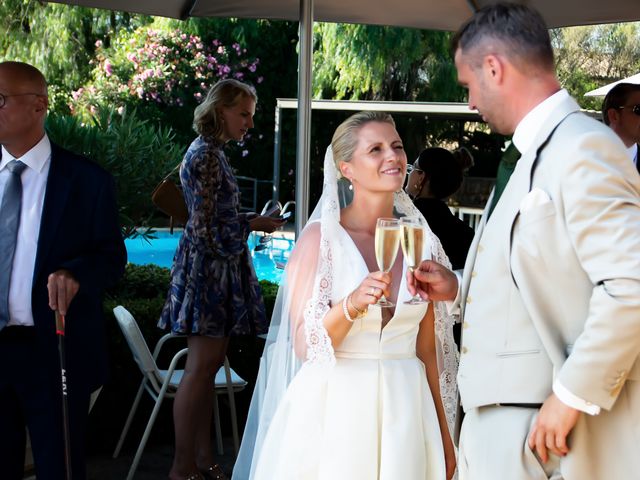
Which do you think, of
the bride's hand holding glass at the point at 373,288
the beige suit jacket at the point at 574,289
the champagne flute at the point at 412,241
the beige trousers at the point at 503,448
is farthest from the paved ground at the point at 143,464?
the beige suit jacket at the point at 574,289

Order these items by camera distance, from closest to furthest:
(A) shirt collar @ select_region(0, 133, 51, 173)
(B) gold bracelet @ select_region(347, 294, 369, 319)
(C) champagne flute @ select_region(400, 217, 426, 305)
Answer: (C) champagne flute @ select_region(400, 217, 426, 305), (B) gold bracelet @ select_region(347, 294, 369, 319), (A) shirt collar @ select_region(0, 133, 51, 173)

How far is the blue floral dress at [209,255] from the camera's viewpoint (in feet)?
14.2

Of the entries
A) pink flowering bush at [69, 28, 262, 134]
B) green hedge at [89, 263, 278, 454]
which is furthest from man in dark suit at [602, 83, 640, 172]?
pink flowering bush at [69, 28, 262, 134]

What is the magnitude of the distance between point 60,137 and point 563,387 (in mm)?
6640

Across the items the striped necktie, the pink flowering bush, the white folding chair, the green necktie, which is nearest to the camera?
the green necktie

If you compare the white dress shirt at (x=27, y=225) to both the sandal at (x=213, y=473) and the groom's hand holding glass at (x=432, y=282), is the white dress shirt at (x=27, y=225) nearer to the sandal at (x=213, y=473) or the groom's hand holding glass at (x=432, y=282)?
the groom's hand holding glass at (x=432, y=282)

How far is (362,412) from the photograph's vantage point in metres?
2.86

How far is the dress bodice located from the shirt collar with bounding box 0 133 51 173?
3.90ft

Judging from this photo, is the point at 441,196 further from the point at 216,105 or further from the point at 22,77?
the point at 22,77

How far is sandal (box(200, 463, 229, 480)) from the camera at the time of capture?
14.9ft

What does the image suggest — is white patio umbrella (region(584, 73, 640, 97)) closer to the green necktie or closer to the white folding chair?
the white folding chair

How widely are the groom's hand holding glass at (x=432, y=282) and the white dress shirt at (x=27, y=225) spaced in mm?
1481

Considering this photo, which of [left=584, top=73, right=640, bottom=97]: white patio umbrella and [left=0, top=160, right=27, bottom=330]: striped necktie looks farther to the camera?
[left=584, top=73, right=640, bottom=97]: white patio umbrella

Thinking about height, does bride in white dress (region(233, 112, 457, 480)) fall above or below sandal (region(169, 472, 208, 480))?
above
